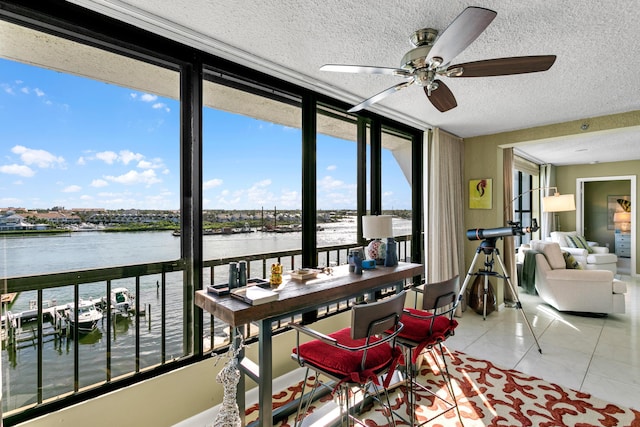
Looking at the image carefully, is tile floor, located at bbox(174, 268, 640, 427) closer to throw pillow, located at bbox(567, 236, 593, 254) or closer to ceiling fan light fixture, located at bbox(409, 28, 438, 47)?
throw pillow, located at bbox(567, 236, 593, 254)

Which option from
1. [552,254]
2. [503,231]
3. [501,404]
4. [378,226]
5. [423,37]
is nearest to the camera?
Answer: [423,37]

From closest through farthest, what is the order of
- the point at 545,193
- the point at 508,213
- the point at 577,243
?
the point at 508,213 < the point at 577,243 < the point at 545,193

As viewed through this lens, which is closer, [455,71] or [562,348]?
[455,71]

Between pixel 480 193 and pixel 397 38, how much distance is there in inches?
121

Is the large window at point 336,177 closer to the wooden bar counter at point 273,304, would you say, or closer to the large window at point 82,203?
the wooden bar counter at point 273,304

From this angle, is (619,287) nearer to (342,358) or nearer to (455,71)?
(455,71)

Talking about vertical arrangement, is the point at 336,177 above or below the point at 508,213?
above

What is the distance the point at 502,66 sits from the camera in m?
1.63

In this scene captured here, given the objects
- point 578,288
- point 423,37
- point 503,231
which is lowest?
point 578,288

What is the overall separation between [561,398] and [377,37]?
112 inches

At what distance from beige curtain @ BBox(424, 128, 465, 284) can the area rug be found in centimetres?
140

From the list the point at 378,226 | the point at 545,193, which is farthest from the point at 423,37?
the point at 545,193

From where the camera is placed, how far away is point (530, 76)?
2455 mm

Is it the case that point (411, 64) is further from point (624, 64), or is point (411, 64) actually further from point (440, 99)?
point (624, 64)
